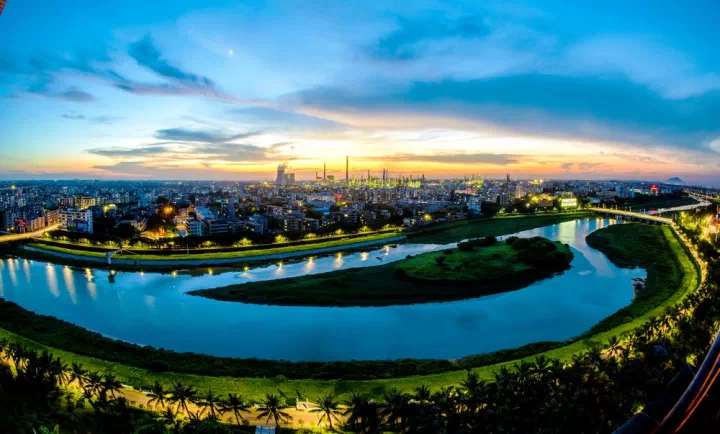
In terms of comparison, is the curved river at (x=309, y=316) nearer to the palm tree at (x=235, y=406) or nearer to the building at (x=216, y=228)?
the palm tree at (x=235, y=406)

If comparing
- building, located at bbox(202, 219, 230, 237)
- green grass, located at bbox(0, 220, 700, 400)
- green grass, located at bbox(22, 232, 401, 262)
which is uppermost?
building, located at bbox(202, 219, 230, 237)

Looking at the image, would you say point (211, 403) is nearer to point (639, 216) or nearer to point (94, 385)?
point (94, 385)

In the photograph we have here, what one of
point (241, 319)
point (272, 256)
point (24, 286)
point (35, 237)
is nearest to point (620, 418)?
point (241, 319)

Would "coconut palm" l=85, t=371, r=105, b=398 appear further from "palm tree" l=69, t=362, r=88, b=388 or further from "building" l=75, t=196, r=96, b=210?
"building" l=75, t=196, r=96, b=210

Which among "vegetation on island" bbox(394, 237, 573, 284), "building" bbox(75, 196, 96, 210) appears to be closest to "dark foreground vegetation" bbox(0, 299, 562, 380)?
"vegetation on island" bbox(394, 237, 573, 284)

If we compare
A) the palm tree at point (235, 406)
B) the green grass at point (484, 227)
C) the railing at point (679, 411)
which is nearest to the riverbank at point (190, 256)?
the green grass at point (484, 227)

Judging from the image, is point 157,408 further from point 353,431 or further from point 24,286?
point 24,286
